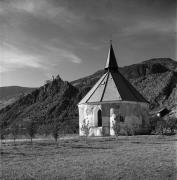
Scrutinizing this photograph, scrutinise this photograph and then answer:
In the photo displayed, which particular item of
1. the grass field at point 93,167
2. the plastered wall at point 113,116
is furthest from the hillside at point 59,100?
the grass field at point 93,167

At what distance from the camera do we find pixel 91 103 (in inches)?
1566

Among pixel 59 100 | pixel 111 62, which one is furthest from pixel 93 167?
pixel 59 100

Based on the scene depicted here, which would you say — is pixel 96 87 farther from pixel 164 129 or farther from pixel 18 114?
pixel 18 114

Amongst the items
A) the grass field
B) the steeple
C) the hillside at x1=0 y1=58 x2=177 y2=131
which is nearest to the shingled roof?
the steeple

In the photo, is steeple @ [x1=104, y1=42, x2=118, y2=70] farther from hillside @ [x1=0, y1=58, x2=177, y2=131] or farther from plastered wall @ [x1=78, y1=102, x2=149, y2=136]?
hillside @ [x1=0, y1=58, x2=177, y2=131]

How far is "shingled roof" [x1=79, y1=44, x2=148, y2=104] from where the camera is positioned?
1542 inches

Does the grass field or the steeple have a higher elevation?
the steeple

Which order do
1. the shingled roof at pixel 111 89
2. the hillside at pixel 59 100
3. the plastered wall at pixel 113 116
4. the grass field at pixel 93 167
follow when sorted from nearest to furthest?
the grass field at pixel 93 167
the plastered wall at pixel 113 116
the shingled roof at pixel 111 89
the hillside at pixel 59 100

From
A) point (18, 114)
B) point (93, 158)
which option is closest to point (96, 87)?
point (93, 158)

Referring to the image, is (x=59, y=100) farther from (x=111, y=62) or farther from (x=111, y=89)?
(x=111, y=89)

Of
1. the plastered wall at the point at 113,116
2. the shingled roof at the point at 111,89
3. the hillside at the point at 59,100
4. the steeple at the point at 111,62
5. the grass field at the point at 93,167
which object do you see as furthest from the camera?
the hillside at the point at 59,100

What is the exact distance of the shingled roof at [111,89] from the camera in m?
39.2

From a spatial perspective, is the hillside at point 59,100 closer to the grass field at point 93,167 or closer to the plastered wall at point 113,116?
the plastered wall at point 113,116

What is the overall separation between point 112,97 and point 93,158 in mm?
23854
